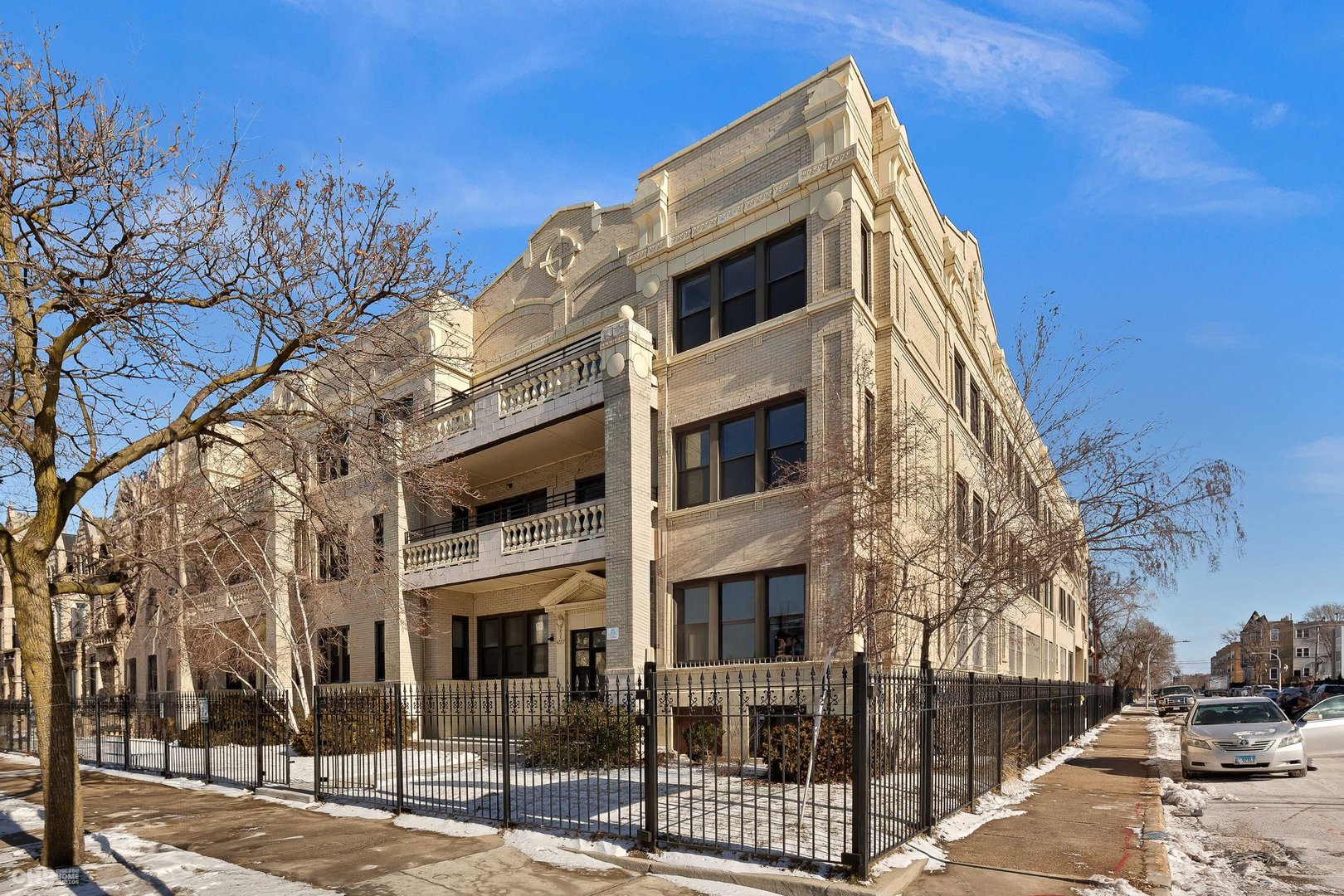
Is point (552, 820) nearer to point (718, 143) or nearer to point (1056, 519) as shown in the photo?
point (1056, 519)

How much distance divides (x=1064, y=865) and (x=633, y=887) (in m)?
4.24

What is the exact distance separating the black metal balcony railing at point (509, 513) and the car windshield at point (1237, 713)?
43.2 feet

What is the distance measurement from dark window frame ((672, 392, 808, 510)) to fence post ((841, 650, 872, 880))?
888cm

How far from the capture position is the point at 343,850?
1049cm

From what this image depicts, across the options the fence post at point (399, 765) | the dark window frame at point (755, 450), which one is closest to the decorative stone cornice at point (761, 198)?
the dark window frame at point (755, 450)

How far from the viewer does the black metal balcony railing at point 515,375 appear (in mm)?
22266

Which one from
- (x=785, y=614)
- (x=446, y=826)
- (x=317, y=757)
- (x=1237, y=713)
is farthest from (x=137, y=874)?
(x=1237, y=713)

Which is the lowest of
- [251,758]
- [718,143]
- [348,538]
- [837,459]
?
[251,758]

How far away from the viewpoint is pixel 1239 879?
30.0ft

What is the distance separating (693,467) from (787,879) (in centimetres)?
1246

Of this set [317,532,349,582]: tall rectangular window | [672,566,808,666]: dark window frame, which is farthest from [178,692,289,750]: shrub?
[672,566,808,666]: dark window frame

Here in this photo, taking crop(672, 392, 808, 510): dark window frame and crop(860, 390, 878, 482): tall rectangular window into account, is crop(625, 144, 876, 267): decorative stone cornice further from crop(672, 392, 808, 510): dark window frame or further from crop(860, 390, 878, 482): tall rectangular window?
crop(860, 390, 878, 482): tall rectangular window

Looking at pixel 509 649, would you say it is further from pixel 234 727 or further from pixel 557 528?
pixel 234 727

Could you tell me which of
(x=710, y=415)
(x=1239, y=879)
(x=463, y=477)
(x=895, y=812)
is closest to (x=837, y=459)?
(x=710, y=415)
